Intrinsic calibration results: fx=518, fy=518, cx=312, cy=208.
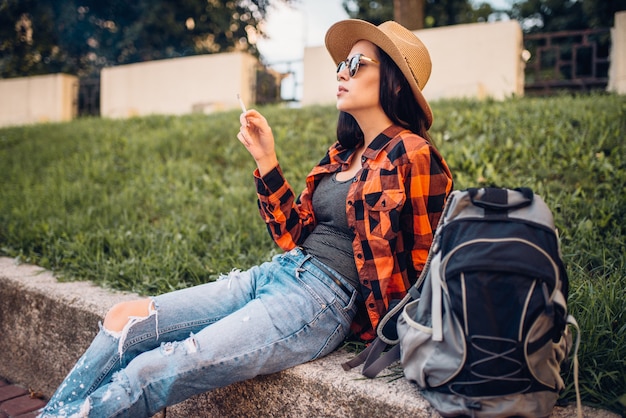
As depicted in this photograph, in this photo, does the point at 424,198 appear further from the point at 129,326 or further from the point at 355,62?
the point at 129,326

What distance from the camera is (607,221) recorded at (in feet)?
9.95

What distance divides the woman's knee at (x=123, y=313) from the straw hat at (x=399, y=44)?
1.35 m

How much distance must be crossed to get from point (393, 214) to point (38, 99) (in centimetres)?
1362

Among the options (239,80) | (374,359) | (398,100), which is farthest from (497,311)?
(239,80)

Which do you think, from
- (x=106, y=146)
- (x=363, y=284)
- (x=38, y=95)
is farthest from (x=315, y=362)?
(x=38, y=95)

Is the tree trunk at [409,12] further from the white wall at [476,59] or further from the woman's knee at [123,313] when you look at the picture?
the woman's knee at [123,313]

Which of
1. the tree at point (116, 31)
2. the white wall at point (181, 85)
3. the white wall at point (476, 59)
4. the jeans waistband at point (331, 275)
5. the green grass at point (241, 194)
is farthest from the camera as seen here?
the tree at point (116, 31)

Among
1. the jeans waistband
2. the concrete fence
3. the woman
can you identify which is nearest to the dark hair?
the woman

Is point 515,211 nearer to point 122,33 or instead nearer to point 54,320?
point 54,320

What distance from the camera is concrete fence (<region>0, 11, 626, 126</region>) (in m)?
7.49

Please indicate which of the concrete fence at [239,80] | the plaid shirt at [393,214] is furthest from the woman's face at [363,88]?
the concrete fence at [239,80]

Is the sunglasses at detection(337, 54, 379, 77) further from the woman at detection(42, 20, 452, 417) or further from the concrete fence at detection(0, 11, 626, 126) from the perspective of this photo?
the concrete fence at detection(0, 11, 626, 126)

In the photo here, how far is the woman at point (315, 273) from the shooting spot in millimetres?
1746

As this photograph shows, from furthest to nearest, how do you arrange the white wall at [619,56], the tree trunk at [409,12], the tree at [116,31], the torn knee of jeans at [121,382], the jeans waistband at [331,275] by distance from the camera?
the tree at [116,31], the tree trunk at [409,12], the white wall at [619,56], the jeans waistband at [331,275], the torn knee of jeans at [121,382]
